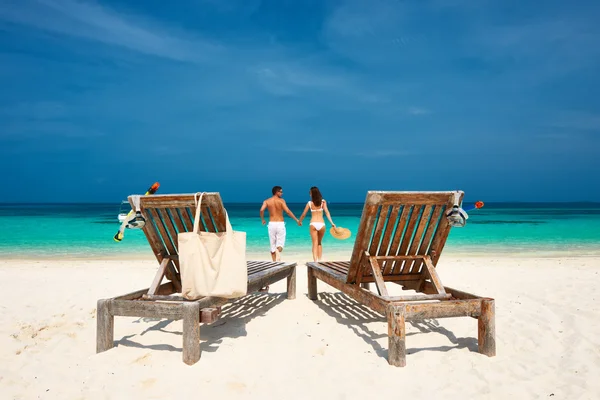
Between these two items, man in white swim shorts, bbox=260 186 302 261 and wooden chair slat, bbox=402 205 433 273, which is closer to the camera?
wooden chair slat, bbox=402 205 433 273

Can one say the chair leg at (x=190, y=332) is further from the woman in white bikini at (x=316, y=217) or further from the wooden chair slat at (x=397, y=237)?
the woman in white bikini at (x=316, y=217)

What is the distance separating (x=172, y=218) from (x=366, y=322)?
8.06 feet

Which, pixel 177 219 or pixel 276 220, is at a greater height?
pixel 177 219

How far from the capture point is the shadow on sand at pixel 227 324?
405 cm

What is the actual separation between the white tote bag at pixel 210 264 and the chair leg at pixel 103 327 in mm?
816

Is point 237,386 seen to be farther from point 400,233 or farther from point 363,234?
point 400,233

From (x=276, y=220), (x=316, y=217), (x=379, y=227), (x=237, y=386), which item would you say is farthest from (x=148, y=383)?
(x=276, y=220)

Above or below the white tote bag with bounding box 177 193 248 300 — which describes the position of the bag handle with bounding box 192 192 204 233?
above

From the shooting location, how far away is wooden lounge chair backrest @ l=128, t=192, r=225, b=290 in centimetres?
381

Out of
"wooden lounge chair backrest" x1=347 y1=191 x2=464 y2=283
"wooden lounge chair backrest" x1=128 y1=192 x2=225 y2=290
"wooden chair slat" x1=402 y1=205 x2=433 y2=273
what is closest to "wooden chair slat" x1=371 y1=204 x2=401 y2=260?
"wooden lounge chair backrest" x1=347 y1=191 x2=464 y2=283

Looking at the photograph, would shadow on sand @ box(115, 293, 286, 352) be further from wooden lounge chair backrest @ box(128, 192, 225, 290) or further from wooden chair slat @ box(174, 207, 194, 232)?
wooden chair slat @ box(174, 207, 194, 232)

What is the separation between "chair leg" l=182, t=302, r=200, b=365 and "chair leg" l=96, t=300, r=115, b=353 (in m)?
0.83

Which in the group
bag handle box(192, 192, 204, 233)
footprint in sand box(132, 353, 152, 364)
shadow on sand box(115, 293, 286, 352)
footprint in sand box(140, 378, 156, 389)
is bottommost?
shadow on sand box(115, 293, 286, 352)

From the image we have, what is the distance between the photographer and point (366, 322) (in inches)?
191
